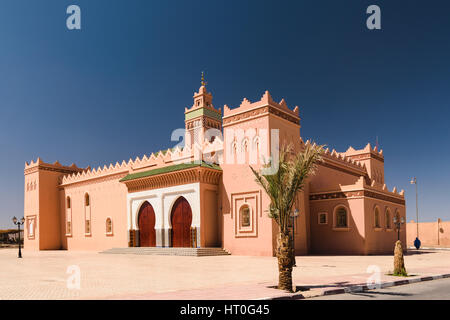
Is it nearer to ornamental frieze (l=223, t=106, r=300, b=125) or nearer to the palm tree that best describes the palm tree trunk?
the palm tree

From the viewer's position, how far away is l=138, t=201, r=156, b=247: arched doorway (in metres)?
29.4

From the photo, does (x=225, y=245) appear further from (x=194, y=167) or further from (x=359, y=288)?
(x=359, y=288)

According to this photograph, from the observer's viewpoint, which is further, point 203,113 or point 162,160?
point 203,113

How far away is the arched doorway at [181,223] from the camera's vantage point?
26750 millimetres

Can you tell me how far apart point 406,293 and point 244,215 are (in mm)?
16123

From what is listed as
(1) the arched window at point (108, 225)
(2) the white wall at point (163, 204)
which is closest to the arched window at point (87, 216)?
(1) the arched window at point (108, 225)

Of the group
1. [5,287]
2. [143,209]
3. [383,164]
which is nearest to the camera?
[5,287]

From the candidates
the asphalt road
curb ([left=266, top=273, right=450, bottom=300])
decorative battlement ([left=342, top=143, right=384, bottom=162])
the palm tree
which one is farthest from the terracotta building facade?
the asphalt road

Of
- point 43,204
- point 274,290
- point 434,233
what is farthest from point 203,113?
point 274,290

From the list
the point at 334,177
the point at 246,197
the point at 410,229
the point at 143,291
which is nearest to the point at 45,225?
the point at 246,197

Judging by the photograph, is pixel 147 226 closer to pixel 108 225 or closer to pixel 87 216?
pixel 108 225

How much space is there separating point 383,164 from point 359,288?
108 ft

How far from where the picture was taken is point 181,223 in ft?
89.4

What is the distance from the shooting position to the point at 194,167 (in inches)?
1008
